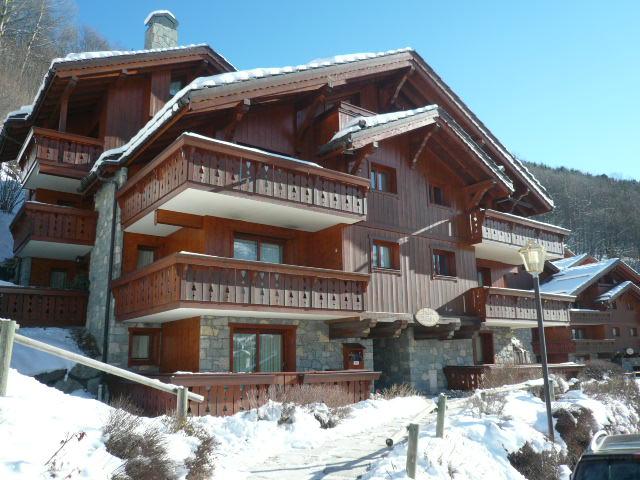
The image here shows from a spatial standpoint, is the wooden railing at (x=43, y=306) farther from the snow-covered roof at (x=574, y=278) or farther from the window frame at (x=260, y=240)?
the snow-covered roof at (x=574, y=278)

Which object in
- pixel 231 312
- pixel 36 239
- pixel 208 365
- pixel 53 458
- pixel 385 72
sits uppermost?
pixel 385 72

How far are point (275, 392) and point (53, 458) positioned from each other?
8.48 meters

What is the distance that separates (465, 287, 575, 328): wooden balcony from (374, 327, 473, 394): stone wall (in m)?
1.68

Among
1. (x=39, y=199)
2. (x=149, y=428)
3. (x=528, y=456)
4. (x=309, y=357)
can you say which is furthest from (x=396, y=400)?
(x=39, y=199)

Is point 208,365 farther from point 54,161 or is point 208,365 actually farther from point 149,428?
point 54,161

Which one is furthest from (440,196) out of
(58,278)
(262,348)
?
(58,278)

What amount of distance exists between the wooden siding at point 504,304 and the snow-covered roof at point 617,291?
14.7m

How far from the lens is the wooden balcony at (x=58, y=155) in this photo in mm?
18219

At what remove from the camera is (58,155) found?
18578mm

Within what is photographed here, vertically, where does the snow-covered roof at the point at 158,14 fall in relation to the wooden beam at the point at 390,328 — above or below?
above

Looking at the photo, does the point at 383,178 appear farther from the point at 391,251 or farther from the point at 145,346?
the point at 145,346

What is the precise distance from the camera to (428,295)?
20.6m

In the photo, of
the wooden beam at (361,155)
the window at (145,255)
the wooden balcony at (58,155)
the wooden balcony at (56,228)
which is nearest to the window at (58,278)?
the wooden balcony at (56,228)

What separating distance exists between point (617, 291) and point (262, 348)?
29.1m
